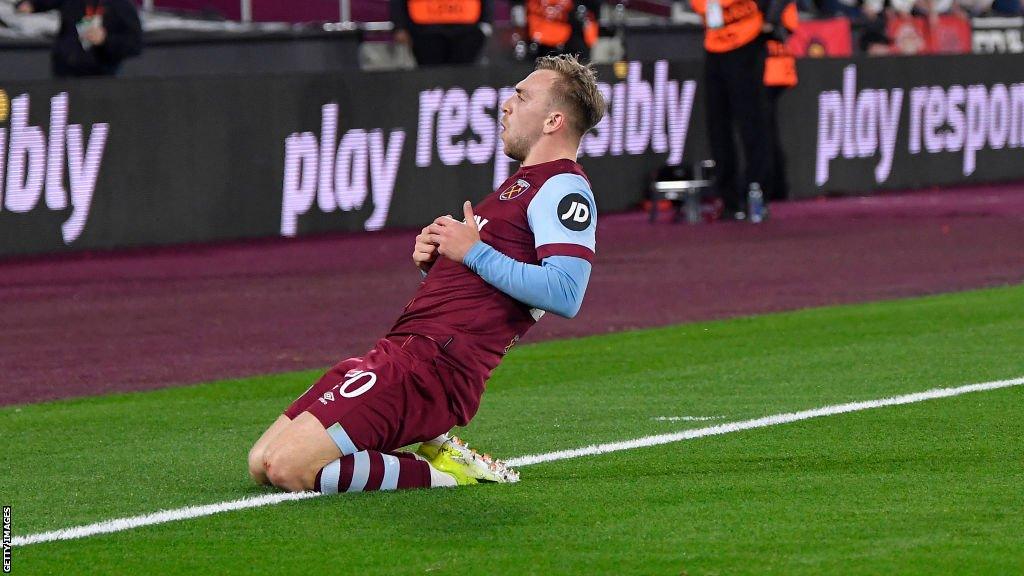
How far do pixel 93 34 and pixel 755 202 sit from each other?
6252 mm

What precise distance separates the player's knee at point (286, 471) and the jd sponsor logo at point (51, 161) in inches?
348

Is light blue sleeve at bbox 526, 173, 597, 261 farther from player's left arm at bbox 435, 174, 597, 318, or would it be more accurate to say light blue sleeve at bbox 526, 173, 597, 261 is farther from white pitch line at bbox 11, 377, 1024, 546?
white pitch line at bbox 11, 377, 1024, 546

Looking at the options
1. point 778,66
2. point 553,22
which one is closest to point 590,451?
point 778,66

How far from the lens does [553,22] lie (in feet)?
67.8

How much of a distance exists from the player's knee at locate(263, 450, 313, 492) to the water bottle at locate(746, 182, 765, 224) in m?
12.3

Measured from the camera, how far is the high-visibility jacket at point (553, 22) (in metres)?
20.6

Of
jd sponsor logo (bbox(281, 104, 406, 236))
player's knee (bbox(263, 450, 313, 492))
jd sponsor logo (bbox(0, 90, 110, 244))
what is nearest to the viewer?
player's knee (bbox(263, 450, 313, 492))

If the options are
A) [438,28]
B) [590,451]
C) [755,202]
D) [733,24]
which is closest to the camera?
[590,451]

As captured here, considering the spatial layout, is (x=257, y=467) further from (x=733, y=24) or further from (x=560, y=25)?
(x=560, y=25)

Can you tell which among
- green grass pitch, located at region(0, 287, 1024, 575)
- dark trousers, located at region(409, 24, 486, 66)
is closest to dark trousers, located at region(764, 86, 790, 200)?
dark trousers, located at region(409, 24, 486, 66)

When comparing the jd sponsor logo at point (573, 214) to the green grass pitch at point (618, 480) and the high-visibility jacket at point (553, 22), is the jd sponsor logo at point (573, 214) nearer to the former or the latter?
the green grass pitch at point (618, 480)

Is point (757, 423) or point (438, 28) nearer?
point (757, 423)

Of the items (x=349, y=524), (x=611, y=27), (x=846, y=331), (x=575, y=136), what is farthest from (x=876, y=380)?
(x=611, y=27)

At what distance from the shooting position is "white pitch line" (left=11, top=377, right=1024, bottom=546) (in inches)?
231
